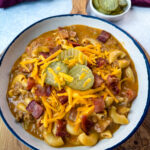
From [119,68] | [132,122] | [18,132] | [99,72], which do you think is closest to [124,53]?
[119,68]

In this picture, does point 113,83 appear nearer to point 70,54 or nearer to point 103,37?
point 70,54

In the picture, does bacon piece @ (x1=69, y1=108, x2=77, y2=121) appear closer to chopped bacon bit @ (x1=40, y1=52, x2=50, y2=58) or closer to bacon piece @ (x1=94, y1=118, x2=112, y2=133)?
bacon piece @ (x1=94, y1=118, x2=112, y2=133)

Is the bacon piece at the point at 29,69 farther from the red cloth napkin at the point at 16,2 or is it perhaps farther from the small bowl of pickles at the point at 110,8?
the red cloth napkin at the point at 16,2

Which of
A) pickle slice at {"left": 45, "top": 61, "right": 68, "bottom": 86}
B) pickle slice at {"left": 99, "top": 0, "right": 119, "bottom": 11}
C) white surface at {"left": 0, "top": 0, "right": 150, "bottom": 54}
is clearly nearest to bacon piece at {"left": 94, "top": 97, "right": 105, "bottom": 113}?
pickle slice at {"left": 45, "top": 61, "right": 68, "bottom": 86}

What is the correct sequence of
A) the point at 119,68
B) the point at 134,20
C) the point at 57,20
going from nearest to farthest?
the point at 119,68, the point at 57,20, the point at 134,20

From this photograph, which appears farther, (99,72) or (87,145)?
(99,72)

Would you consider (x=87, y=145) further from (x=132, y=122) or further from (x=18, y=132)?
(x=18, y=132)
